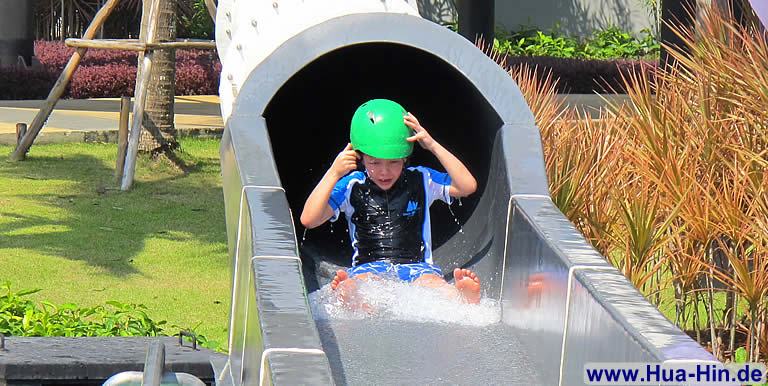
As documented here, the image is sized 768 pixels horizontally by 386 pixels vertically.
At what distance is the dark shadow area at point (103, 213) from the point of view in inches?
300

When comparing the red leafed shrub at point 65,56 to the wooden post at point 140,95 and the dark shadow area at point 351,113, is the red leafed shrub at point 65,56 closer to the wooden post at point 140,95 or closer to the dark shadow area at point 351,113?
the wooden post at point 140,95

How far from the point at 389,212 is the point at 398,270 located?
1.19ft

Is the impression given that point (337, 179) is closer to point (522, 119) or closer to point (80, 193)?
point (522, 119)

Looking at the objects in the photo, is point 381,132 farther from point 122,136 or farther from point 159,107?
point 159,107

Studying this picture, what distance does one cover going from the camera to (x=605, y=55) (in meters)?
22.4

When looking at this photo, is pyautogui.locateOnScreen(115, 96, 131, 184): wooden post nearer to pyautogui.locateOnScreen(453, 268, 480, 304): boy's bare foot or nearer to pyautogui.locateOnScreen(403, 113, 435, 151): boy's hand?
pyautogui.locateOnScreen(403, 113, 435, 151): boy's hand

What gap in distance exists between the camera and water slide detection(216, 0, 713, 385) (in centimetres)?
336

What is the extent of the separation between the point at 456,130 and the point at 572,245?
192 cm

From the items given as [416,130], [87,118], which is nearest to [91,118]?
[87,118]

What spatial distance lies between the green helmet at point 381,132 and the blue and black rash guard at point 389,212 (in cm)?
35

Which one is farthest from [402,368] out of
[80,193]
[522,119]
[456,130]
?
[80,193]

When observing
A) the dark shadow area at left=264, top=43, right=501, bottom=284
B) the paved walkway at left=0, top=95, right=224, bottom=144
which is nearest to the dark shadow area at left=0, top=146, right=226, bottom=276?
the paved walkway at left=0, top=95, right=224, bottom=144

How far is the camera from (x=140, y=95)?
9.49 metres

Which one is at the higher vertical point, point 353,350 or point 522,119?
point 522,119
